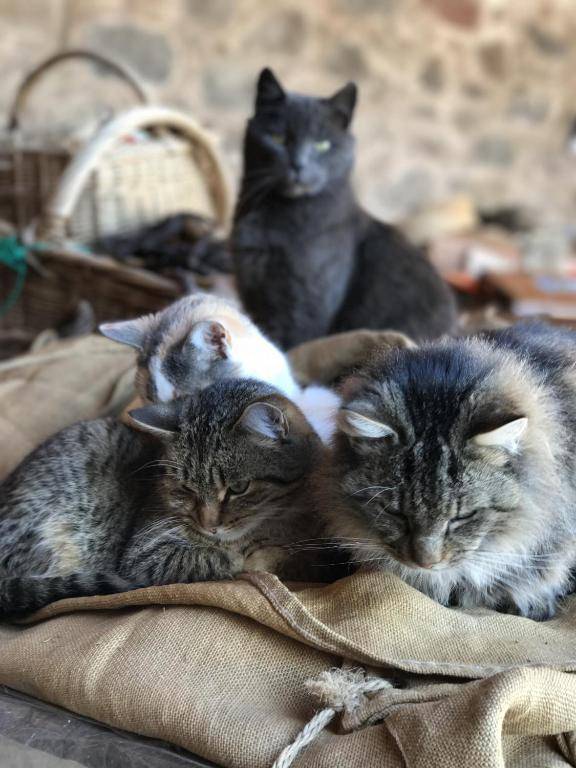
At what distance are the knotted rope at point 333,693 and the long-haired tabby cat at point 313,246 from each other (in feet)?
4.67

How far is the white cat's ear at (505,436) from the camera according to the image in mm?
1039

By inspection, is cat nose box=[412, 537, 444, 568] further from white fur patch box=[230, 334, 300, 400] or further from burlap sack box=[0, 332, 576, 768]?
white fur patch box=[230, 334, 300, 400]

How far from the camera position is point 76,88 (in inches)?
159

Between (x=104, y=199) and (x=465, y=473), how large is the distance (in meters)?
2.44

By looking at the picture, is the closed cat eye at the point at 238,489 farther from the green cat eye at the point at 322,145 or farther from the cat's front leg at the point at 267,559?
the green cat eye at the point at 322,145

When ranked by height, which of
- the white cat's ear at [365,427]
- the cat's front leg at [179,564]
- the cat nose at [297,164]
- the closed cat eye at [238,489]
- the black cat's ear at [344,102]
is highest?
the black cat's ear at [344,102]

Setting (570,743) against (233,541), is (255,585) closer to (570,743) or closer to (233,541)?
(233,541)

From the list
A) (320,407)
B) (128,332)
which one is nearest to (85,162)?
(128,332)

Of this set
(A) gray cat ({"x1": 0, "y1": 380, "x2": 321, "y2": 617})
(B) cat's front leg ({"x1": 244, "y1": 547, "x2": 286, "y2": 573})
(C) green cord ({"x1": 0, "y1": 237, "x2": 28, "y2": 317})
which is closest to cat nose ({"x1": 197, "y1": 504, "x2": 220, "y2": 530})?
(A) gray cat ({"x1": 0, "y1": 380, "x2": 321, "y2": 617})

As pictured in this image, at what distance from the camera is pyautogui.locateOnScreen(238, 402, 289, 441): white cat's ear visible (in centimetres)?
131

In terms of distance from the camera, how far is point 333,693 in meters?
1.07

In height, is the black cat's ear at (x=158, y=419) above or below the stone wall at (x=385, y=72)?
below

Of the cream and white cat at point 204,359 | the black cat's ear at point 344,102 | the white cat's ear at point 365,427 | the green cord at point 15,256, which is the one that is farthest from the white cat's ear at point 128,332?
the green cord at point 15,256

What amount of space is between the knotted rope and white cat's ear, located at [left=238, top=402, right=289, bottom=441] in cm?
44
